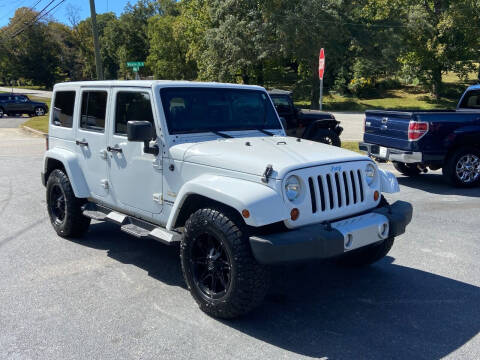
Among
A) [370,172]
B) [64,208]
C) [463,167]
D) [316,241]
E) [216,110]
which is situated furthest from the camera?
[463,167]

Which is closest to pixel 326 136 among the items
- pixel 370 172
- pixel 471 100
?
pixel 471 100

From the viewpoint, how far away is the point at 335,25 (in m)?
31.5

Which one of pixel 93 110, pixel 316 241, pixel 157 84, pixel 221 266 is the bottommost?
pixel 221 266

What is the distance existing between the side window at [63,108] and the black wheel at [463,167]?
668cm

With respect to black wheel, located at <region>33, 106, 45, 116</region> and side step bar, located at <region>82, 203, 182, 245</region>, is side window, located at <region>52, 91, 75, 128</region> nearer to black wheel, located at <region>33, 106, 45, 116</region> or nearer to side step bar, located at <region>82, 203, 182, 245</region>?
side step bar, located at <region>82, 203, 182, 245</region>

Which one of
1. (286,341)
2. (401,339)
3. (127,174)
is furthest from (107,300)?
(401,339)

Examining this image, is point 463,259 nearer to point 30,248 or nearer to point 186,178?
point 186,178

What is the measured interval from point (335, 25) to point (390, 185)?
29.6 meters

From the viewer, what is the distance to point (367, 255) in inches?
184

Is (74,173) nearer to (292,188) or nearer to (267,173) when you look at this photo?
(267,173)

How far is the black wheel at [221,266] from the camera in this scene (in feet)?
11.3

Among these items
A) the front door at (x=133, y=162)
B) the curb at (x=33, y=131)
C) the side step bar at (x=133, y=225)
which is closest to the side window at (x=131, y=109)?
the front door at (x=133, y=162)

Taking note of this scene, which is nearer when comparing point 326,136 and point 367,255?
point 367,255

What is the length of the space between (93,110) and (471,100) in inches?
337
